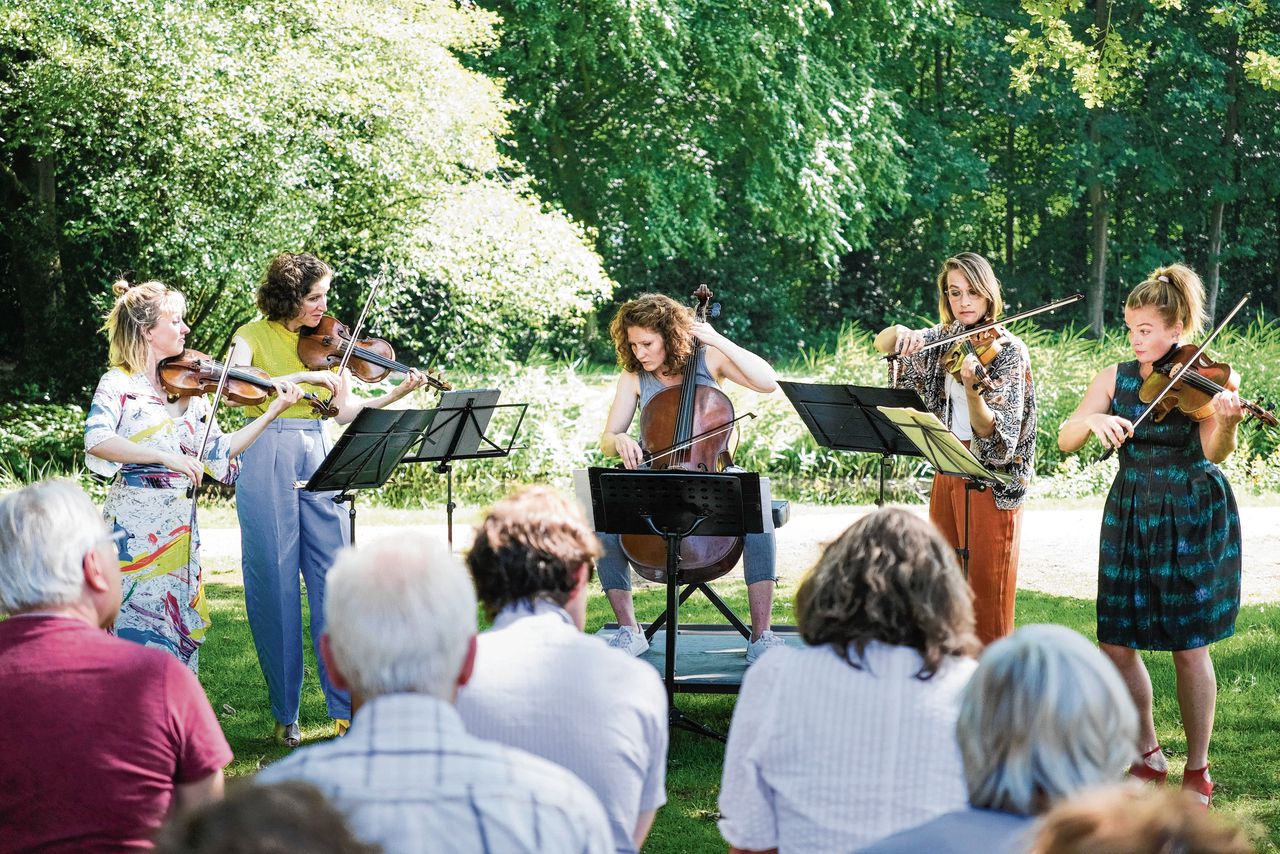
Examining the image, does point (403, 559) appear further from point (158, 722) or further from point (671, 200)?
point (671, 200)

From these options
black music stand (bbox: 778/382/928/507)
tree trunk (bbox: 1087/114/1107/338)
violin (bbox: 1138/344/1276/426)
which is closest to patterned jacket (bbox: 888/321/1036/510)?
black music stand (bbox: 778/382/928/507)

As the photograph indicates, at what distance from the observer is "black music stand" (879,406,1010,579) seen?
4.63m

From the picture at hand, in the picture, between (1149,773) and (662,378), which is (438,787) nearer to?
(1149,773)

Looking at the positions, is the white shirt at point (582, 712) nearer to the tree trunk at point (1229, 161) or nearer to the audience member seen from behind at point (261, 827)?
the audience member seen from behind at point (261, 827)

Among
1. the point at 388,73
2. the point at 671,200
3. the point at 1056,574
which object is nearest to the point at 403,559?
the point at 1056,574

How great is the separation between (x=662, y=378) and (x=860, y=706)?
10.9 feet

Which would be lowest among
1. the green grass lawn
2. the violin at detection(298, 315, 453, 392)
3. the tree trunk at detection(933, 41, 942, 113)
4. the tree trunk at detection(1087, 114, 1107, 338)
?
the green grass lawn

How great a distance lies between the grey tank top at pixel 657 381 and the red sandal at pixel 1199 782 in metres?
2.39

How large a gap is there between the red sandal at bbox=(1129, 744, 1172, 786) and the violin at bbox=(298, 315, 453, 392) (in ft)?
10.4

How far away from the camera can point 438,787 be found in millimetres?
1843

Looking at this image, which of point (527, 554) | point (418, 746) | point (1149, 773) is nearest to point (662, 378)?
point (1149, 773)

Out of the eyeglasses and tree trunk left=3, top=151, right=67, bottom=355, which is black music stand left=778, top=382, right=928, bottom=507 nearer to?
the eyeglasses

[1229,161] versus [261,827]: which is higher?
[1229,161]

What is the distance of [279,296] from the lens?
5273 millimetres
